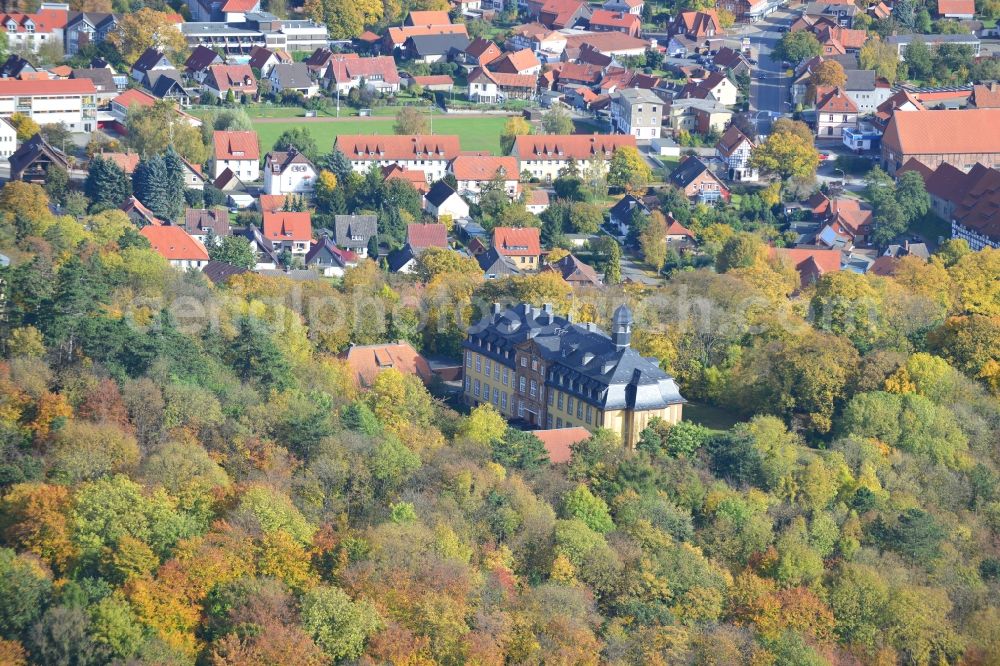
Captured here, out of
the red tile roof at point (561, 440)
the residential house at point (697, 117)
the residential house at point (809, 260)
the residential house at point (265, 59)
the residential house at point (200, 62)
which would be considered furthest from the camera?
the residential house at point (265, 59)

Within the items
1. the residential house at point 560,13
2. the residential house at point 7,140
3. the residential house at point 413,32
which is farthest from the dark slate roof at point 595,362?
the residential house at point 560,13

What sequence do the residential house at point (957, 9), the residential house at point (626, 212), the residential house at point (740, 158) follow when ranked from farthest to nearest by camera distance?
1. the residential house at point (957, 9)
2. the residential house at point (740, 158)
3. the residential house at point (626, 212)

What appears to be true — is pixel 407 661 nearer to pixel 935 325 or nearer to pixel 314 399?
pixel 314 399

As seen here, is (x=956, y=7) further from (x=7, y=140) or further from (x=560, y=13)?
(x=7, y=140)

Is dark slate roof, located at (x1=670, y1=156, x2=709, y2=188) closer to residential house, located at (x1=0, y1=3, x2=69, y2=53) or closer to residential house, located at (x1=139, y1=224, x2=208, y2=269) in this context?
residential house, located at (x1=139, y1=224, x2=208, y2=269)

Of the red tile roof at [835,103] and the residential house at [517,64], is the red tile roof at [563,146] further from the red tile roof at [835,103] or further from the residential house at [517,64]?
the residential house at [517,64]

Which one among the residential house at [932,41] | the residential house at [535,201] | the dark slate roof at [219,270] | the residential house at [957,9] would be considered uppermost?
the residential house at [957,9]

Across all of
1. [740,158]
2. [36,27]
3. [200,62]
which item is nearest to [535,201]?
[740,158]
